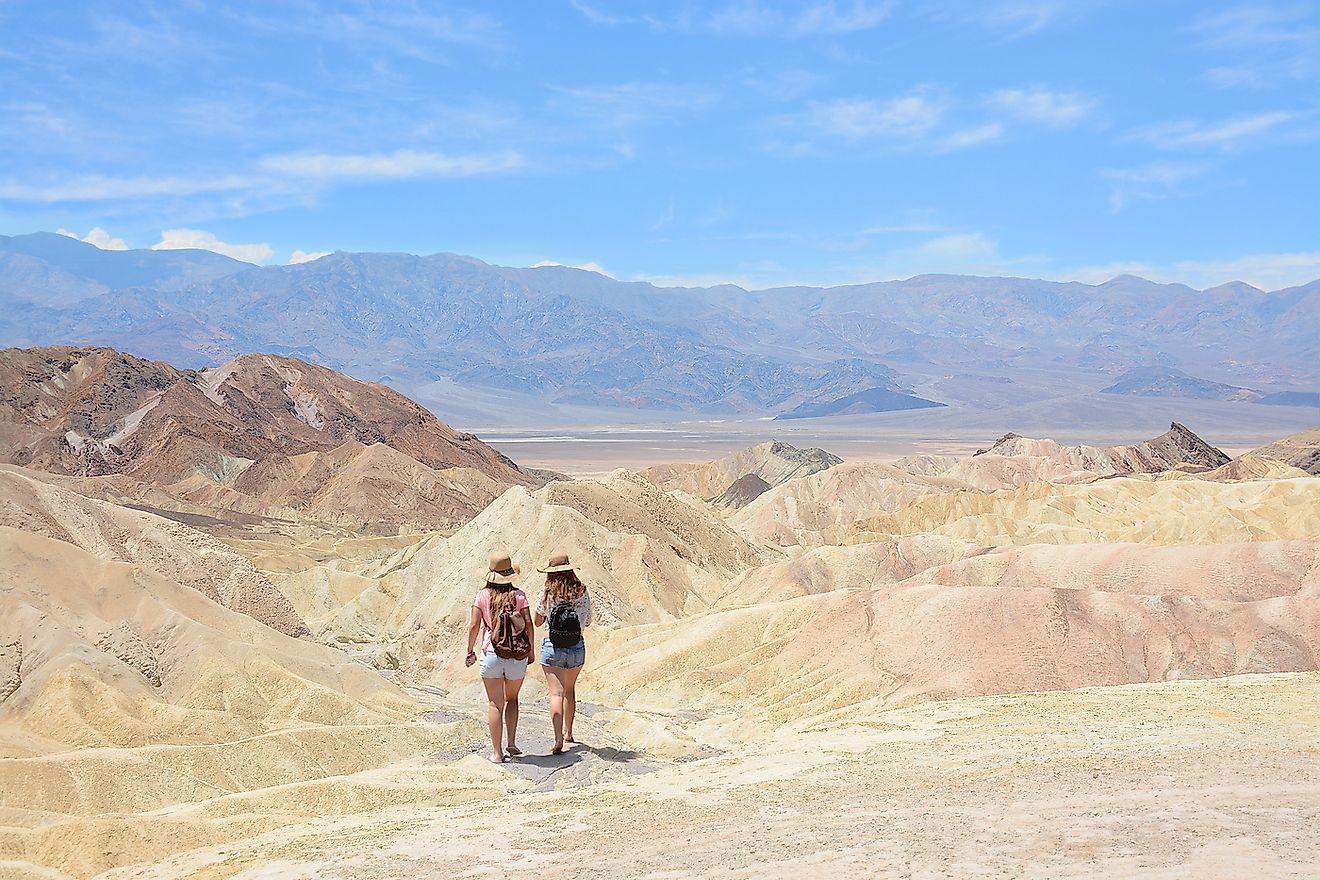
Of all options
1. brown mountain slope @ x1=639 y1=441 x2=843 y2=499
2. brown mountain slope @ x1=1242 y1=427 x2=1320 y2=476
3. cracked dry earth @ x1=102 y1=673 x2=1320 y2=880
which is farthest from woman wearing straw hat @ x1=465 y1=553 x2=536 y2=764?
brown mountain slope @ x1=1242 y1=427 x2=1320 y2=476

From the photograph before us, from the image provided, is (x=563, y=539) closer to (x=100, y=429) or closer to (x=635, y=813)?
(x=635, y=813)

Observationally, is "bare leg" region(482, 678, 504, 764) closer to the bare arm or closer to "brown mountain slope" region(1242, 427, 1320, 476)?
the bare arm

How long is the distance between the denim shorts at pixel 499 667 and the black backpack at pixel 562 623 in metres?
0.41

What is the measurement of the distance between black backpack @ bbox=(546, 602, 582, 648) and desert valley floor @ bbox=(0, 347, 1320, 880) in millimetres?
1425

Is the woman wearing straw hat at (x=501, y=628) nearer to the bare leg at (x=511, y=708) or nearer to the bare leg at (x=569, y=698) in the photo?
the bare leg at (x=511, y=708)

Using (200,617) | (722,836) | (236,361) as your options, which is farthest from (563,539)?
A: (236,361)

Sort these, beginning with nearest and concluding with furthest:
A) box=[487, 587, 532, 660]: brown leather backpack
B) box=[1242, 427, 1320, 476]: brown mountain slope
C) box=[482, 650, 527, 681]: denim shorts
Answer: box=[487, 587, 532, 660]: brown leather backpack, box=[482, 650, 527, 681]: denim shorts, box=[1242, 427, 1320, 476]: brown mountain slope

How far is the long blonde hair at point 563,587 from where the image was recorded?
1147cm

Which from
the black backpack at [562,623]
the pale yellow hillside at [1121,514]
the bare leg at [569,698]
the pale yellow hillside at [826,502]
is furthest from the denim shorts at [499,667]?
the pale yellow hillside at [826,502]

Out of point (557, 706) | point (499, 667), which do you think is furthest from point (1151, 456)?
point (499, 667)

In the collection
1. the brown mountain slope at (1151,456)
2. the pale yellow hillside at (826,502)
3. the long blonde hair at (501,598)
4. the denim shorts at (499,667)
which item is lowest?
the pale yellow hillside at (826,502)

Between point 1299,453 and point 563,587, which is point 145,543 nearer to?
point 563,587

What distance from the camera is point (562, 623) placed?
37.8ft

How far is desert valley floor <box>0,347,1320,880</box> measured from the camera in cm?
863
